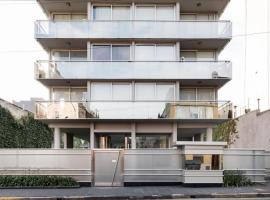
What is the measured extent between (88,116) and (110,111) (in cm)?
148

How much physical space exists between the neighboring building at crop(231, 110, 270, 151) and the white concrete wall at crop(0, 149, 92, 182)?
18.0 metres

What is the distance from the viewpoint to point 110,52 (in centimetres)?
3039

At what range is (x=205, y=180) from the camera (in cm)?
2252

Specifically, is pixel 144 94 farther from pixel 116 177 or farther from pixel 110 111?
pixel 116 177

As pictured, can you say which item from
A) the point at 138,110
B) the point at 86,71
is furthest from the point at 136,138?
the point at 86,71

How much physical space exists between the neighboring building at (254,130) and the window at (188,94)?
7.82 meters

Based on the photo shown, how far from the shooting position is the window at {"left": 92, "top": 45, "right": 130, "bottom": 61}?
1192 inches

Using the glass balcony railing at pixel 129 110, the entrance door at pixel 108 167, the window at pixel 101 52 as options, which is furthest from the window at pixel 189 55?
the entrance door at pixel 108 167

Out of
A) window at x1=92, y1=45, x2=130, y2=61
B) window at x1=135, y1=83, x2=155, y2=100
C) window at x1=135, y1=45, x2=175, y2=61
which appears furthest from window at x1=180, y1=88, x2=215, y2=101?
window at x1=92, y1=45, x2=130, y2=61

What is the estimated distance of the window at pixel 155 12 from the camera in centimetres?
3059

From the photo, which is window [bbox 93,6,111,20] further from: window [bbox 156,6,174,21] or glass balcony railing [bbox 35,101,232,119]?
glass balcony railing [bbox 35,101,232,119]

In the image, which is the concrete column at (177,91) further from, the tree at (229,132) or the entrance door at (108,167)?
the tree at (229,132)

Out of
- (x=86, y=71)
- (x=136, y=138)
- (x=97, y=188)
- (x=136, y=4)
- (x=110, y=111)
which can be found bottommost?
(x=97, y=188)

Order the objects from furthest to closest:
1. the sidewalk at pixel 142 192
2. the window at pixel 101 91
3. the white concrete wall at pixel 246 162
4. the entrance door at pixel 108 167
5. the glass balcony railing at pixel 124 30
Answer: the window at pixel 101 91, the glass balcony railing at pixel 124 30, the white concrete wall at pixel 246 162, the entrance door at pixel 108 167, the sidewalk at pixel 142 192
